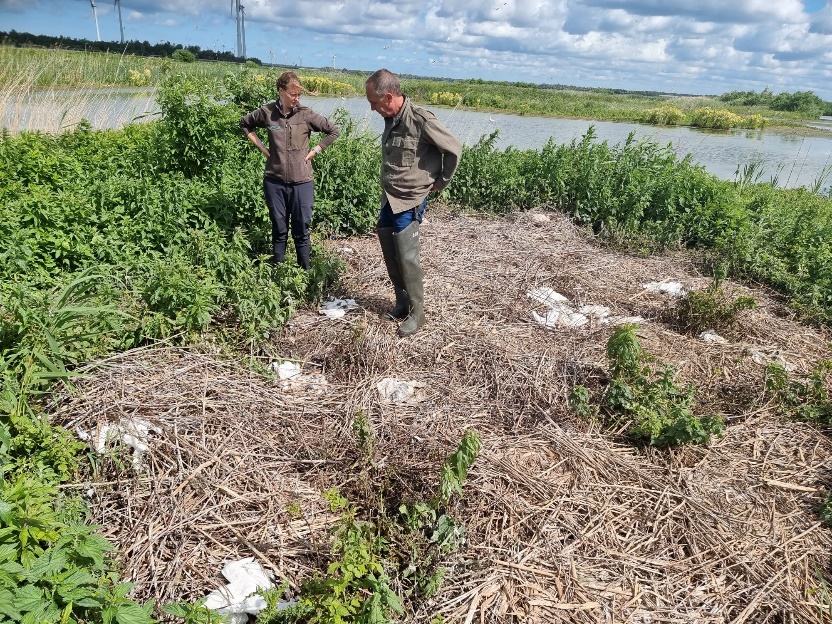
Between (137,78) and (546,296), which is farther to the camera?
(137,78)

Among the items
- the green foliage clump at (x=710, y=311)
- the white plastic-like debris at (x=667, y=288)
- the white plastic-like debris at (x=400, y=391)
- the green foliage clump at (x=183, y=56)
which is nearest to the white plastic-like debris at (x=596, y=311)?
the green foliage clump at (x=710, y=311)

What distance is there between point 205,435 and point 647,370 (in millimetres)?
2708

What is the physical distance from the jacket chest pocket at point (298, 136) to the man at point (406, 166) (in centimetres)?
91

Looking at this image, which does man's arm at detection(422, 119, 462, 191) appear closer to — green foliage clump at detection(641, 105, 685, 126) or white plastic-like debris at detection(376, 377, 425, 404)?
white plastic-like debris at detection(376, 377, 425, 404)

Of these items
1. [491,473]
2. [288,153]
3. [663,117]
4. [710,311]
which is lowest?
[491,473]

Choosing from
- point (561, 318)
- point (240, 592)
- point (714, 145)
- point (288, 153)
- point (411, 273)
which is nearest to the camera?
point (240, 592)

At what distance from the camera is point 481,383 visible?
383cm

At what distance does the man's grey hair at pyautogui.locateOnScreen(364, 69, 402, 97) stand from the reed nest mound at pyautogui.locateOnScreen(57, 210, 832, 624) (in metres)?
1.77

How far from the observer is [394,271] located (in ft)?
14.5

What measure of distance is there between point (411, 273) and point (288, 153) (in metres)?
1.53

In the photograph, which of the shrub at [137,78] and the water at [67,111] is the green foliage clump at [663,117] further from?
the water at [67,111]

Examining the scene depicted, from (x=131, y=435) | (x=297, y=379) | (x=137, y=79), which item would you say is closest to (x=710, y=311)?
(x=297, y=379)

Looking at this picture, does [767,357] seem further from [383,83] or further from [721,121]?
[721,121]

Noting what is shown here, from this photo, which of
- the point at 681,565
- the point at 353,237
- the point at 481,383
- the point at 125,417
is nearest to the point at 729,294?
the point at 481,383
